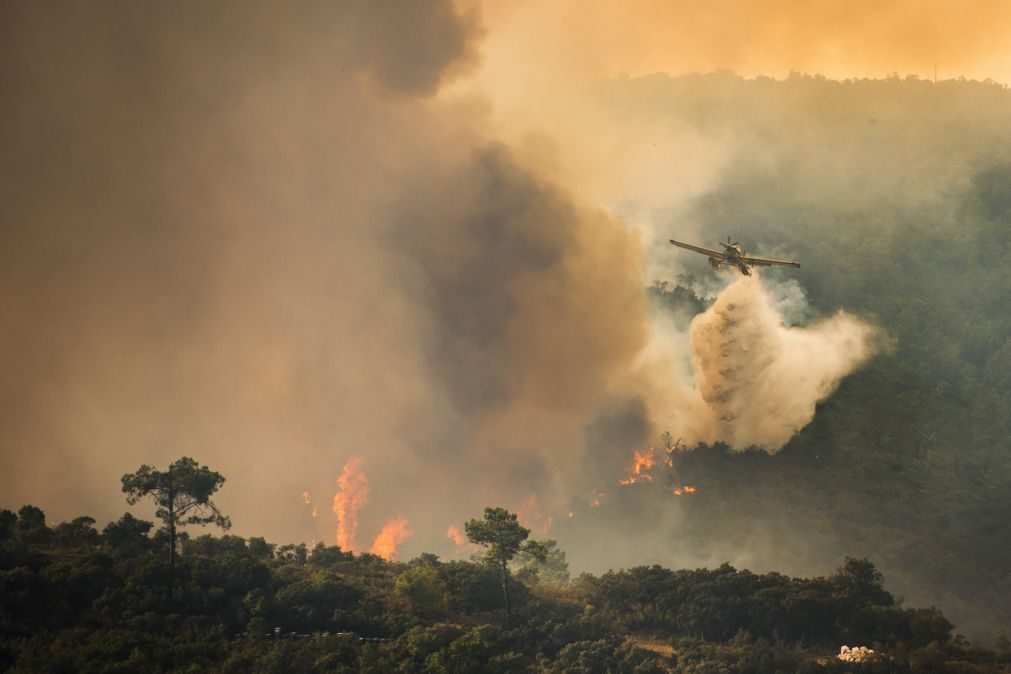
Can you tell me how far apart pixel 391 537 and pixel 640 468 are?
3749 centimetres

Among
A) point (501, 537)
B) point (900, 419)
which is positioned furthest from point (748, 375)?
point (501, 537)

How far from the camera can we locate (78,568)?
265 ft

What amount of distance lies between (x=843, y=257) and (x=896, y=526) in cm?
6834

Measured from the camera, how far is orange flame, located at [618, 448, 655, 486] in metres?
148

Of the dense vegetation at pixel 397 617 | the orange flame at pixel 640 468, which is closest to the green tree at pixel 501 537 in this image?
the dense vegetation at pixel 397 617

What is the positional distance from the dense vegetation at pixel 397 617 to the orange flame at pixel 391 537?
35351 mm

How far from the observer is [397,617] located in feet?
275

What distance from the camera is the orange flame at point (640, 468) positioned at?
148 metres

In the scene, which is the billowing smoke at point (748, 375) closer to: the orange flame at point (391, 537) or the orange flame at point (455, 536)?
the orange flame at point (455, 536)

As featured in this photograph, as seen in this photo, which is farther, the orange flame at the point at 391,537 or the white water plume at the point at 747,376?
the white water plume at the point at 747,376

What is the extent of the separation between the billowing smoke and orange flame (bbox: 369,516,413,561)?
44.6 metres

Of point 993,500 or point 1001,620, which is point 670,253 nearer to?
point 993,500

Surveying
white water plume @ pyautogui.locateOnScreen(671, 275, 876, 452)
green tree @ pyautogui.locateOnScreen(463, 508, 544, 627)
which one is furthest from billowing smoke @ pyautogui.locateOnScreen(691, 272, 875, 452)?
green tree @ pyautogui.locateOnScreen(463, 508, 544, 627)

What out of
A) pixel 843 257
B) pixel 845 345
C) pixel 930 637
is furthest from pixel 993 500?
pixel 843 257
